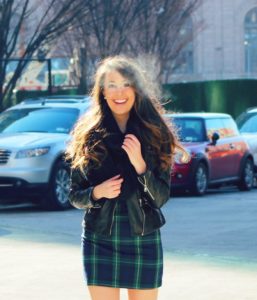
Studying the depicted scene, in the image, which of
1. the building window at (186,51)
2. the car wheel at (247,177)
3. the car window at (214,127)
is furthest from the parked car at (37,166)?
the building window at (186,51)

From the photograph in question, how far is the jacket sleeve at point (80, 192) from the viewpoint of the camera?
5117mm

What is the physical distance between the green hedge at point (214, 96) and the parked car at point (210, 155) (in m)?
13.2

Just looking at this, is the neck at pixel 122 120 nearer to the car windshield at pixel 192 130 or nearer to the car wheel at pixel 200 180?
the car wheel at pixel 200 180

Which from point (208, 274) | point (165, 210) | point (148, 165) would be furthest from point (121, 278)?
point (165, 210)

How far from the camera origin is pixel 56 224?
13445mm

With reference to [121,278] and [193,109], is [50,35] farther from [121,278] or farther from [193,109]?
[121,278]

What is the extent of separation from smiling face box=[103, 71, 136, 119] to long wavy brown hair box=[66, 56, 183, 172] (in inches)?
0.9

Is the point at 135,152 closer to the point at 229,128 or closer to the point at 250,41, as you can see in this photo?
the point at 229,128

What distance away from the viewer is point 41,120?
659 inches

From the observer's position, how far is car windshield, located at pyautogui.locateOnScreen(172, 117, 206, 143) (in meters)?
19.4

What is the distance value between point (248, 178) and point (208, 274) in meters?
11.7

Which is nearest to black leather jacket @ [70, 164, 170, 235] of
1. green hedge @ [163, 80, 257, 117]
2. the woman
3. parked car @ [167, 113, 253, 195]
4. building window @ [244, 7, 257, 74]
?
the woman

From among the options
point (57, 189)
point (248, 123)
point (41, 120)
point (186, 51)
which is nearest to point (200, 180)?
point (41, 120)

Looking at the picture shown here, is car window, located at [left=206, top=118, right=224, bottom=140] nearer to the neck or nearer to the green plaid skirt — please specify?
the neck
